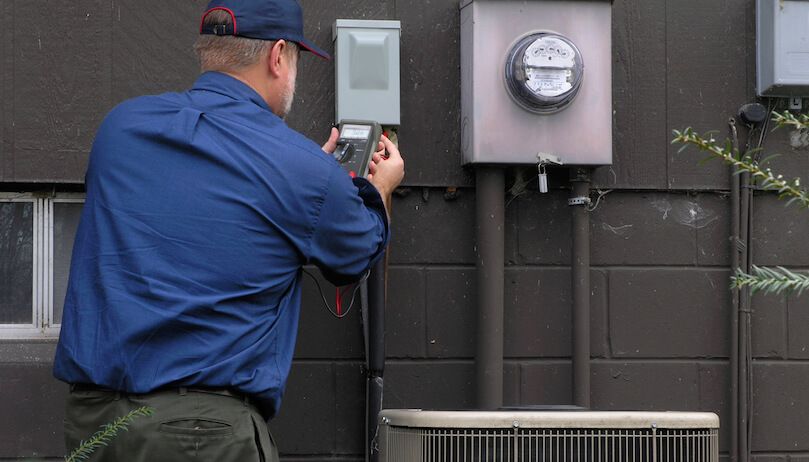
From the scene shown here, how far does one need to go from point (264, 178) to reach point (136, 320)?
0.42m

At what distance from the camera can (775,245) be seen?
416 centimetres

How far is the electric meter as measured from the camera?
12.4 ft

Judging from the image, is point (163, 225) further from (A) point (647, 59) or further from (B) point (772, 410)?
(B) point (772, 410)

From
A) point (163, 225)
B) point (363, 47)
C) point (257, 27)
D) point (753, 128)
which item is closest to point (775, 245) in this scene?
point (753, 128)

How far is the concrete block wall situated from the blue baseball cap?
1.14m

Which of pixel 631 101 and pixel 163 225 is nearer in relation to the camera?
pixel 163 225

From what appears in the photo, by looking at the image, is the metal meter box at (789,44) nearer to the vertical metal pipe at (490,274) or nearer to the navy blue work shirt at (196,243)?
the vertical metal pipe at (490,274)

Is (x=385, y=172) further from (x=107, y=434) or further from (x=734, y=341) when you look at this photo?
(x=734, y=341)

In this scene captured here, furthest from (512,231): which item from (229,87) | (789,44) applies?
(229,87)

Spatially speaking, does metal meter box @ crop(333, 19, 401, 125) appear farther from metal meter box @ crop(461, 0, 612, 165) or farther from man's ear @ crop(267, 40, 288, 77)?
man's ear @ crop(267, 40, 288, 77)

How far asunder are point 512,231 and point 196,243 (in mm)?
1787

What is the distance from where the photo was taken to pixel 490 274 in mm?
3947

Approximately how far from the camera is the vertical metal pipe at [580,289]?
157 inches

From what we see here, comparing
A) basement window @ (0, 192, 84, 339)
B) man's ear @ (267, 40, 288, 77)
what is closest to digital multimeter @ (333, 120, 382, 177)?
man's ear @ (267, 40, 288, 77)
